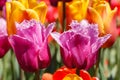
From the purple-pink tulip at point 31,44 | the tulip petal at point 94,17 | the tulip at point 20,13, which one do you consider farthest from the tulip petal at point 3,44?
the tulip petal at point 94,17

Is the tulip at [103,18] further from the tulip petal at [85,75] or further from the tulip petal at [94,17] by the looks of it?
the tulip petal at [85,75]

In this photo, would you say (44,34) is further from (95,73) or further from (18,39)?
(95,73)

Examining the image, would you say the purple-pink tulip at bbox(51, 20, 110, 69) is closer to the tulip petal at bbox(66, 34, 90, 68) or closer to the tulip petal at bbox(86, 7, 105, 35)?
the tulip petal at bbox(66, 34, 90, 68)

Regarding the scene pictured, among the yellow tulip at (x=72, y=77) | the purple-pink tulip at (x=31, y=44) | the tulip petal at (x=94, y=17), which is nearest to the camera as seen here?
the yellow tulip at (x=72, y=77)

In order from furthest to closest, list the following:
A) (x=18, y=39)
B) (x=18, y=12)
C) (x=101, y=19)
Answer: (x=101, y=19)
(x=18, y=12)
(x=18, y=39)

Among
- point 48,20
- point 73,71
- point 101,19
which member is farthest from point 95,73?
point 48,20

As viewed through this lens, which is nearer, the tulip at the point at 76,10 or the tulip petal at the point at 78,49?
the tulip petal at the point at 78,49
